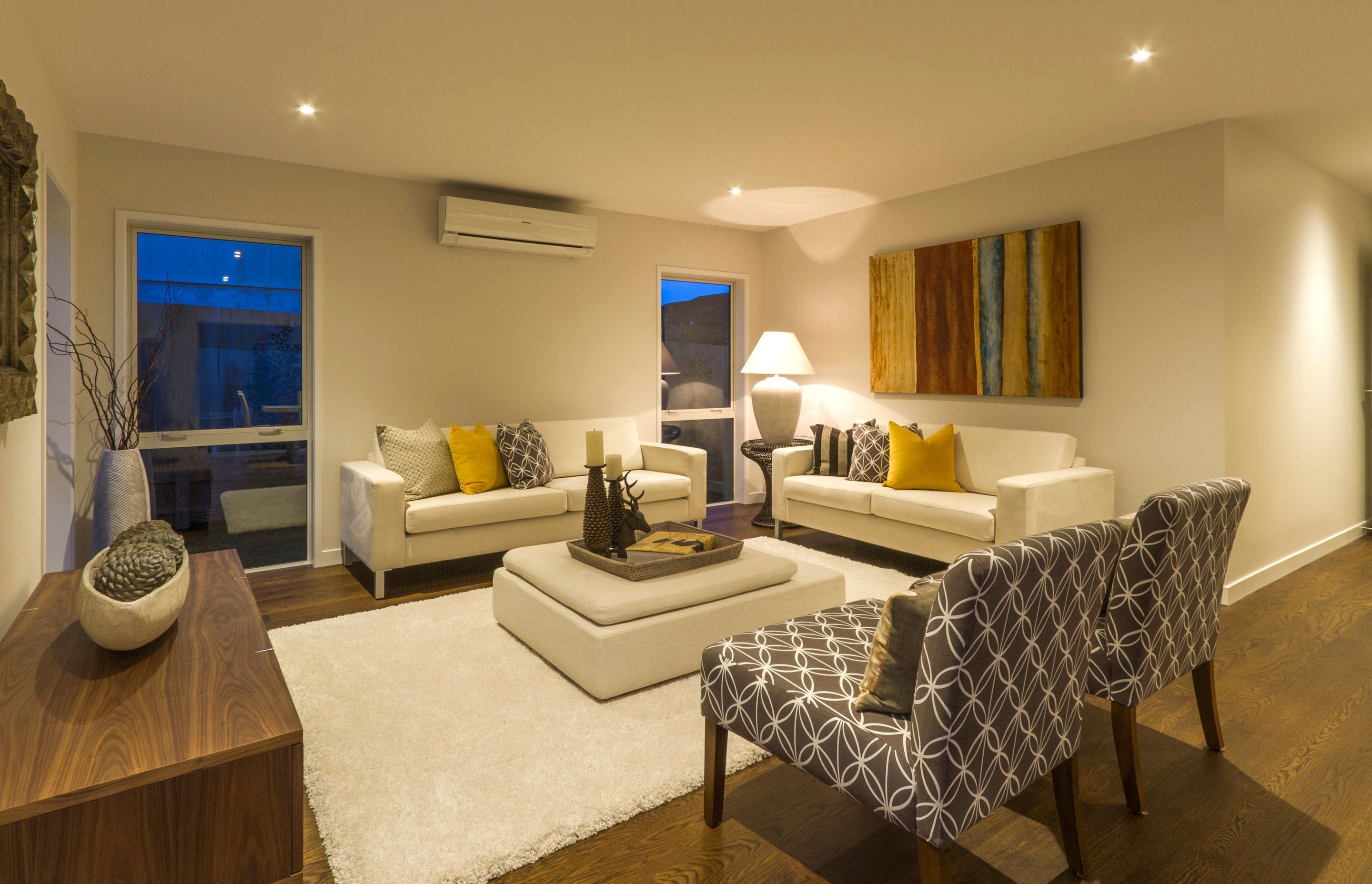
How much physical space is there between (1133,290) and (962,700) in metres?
3.59

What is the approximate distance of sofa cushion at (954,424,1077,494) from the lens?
14.0ft

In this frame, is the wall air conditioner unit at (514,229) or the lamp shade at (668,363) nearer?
the wall air conditioner unit at (514,229)

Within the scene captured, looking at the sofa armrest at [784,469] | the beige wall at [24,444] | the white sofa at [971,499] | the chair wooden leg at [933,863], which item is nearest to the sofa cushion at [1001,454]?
the white sofa at [971,499]

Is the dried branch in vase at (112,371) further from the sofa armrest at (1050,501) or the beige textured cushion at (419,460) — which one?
the sofa armrest at (1050,501)

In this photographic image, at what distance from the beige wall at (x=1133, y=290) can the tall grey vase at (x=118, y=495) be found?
177 inches

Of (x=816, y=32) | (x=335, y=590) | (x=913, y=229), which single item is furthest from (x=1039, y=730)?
(x=913, y=229)

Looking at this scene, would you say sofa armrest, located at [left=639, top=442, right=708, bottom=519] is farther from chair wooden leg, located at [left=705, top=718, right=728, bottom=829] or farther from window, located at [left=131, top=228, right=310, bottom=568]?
chair wooden leg, located at [left=705, top=718, right=728, bottom=829]

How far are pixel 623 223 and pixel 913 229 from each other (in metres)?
2.10

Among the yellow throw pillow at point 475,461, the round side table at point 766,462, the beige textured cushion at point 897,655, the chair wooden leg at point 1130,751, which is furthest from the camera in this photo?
the round side table at point 766,462

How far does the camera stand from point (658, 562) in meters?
3.01

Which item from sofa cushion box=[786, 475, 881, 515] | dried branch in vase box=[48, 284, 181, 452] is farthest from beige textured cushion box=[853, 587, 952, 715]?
dried branch in vase box=[48, 284, 181, 452]

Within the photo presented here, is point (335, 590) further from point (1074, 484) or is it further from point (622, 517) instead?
point (1074, 484)

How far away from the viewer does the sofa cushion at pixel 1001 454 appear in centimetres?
427

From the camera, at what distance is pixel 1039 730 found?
1606mm
